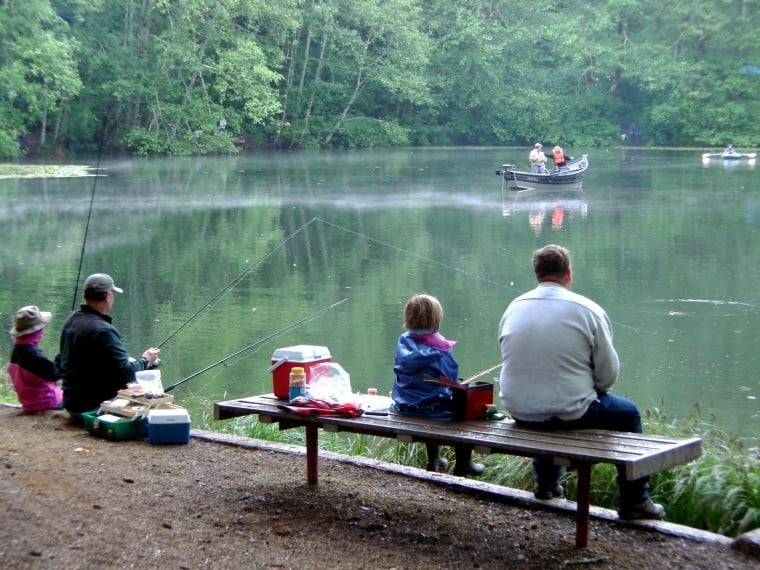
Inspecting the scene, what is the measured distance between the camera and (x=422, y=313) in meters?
4.35

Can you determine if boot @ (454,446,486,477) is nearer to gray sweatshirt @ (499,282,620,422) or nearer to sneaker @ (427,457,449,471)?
sneaker @ (427,457,449,471)

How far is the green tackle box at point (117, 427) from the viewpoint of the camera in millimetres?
5262

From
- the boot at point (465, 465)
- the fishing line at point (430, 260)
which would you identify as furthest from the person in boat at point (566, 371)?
the fishing line at point (430, 260)

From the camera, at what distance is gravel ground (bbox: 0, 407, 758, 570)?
3.55 meters

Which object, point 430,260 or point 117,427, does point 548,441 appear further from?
point 430,260

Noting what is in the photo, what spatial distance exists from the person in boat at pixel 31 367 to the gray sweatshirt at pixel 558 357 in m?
3.01

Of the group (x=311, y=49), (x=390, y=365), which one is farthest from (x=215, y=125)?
(x=390, y=365)

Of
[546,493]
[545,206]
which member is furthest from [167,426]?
[545,206]

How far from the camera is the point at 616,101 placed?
2232 inches

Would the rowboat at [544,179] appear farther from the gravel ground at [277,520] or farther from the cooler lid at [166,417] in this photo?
the gravel ground at [277,520]

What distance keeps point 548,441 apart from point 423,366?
30.3 inches

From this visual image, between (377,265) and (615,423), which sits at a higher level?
(615,423)

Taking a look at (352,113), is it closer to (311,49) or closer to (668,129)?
(311,49)

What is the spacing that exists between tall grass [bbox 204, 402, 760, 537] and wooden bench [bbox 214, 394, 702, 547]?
0.86 meters
